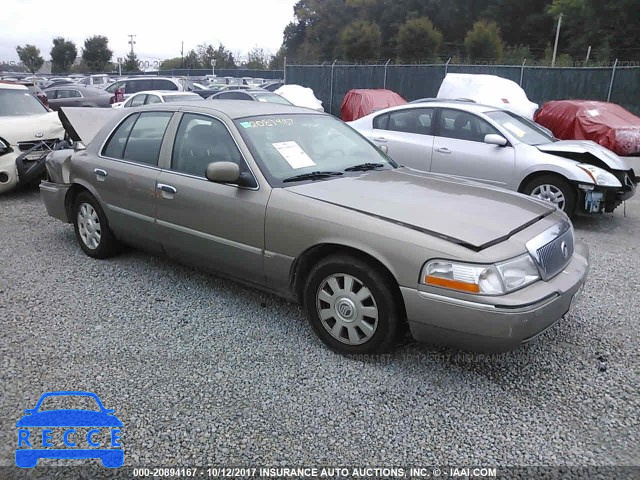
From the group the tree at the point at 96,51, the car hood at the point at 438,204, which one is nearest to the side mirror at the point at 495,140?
the car hood at the point at 438,204

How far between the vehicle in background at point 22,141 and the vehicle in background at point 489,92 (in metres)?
9.82

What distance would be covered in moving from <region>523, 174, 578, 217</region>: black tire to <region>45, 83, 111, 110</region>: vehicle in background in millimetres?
14737

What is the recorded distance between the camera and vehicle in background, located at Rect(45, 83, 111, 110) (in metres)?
17.3

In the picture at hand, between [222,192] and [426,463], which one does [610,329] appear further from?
[222,192]

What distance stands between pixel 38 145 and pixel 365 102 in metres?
9.70

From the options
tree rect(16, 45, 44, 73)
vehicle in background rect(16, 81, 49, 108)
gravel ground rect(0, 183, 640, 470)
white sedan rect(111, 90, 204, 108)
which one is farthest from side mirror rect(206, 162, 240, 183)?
tree rect(16, 45, 44, 73)

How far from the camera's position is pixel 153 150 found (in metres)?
4.55

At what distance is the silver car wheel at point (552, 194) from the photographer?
264 inches

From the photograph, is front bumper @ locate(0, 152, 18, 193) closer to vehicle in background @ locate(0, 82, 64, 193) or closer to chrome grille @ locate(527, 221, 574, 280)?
vehicle in background @ locate(0, 82, 64, 193)

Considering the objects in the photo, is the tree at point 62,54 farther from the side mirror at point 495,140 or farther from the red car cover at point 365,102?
the side mirror at point 495,140

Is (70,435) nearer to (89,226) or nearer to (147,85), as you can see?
(89,226)

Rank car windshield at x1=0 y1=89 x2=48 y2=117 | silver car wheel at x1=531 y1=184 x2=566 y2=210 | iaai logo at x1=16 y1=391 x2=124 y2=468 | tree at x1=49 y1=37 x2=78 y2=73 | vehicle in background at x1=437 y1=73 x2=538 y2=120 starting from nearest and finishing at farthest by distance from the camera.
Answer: iaai logo at x1=16 y1=391 x2=124 y2=468, silver car wheel at x1=531 y1=184 x2=566 y2=210, car windshield at x1=0 y1=89 x2=48 y2=117, vehicle in background at x1=437 y1=73 x2=538 y2=120, tree at x1=49 y1=37 x2=78 y2=73

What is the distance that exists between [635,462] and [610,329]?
1516 mm

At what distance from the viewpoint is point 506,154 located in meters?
6.93
